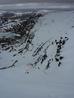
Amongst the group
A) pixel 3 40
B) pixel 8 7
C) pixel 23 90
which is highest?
pixel 8 7

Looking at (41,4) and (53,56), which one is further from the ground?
(41,4)

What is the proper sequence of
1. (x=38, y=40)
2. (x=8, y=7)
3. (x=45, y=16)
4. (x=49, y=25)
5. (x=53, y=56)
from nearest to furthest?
1. (x=53, y=56)
2. (x=38, y=40)
3. (x=49, y=25)
4. (x=45, y=16)
5. (x=8, y=7)

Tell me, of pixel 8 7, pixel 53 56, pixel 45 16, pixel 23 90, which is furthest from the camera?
pixel 8 7

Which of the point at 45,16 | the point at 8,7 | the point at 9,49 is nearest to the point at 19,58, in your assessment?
the point at 9,49

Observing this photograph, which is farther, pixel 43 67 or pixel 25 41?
pixel 25 41

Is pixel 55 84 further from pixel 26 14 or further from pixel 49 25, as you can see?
pixel 26 14

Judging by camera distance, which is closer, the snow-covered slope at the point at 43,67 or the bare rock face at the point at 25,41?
the snow-covered slope at the point at 43,67

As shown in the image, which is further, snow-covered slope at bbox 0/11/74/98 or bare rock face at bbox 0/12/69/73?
bare rock face at bbox 0/12/69/73

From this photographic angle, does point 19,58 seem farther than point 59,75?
Yes
